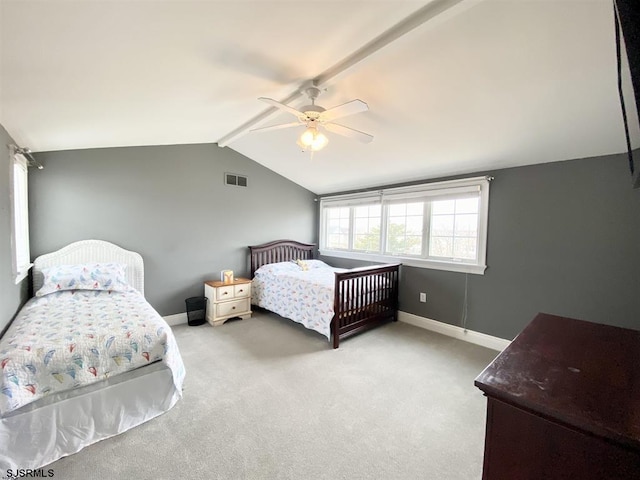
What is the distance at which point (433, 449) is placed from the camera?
168 cm

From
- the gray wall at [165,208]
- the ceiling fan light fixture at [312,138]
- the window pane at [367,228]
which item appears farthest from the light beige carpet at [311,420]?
the ceiling fan light fixture at [312,138]

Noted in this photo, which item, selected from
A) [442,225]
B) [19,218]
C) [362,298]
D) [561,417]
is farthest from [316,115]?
[19,218]

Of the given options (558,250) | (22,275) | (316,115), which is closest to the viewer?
(316,115)

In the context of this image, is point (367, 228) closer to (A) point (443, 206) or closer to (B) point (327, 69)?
(A) point (443, 206)

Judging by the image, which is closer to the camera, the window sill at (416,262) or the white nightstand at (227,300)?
the window sill at (416,262)

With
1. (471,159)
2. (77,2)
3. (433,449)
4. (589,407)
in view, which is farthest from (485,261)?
(77,2)

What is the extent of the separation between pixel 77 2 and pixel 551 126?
3.14 metres

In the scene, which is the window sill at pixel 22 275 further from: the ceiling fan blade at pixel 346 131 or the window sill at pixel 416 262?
the window sill at pixel 416 262

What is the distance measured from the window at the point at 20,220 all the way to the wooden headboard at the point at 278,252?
2.51 m

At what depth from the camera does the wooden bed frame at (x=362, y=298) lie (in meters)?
3.12

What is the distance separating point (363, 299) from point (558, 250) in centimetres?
207

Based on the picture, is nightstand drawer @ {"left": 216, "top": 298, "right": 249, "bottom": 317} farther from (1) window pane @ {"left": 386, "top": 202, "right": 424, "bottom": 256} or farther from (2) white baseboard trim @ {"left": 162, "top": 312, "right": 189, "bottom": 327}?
(1) window pane @ {"left": 386, "top": 202, "right": 424, "bottom": 256}

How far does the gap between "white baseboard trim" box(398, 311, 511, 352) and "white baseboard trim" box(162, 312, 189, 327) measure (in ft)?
10.1

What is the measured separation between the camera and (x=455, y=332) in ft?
11.1
